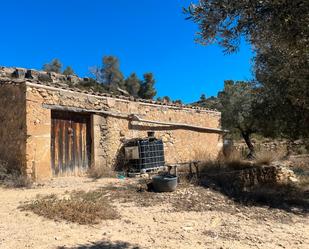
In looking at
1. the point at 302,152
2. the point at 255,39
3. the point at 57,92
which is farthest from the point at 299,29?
the point at 302,152

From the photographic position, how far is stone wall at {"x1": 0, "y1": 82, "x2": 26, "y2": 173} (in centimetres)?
860

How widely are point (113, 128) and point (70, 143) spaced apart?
1.75 metres

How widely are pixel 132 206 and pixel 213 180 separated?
3.59 metres

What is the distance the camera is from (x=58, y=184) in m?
8.32

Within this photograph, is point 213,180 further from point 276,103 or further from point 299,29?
point 299,29

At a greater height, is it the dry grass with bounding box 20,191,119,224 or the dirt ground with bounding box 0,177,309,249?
the dry grass with bounding box 20,191,119,224

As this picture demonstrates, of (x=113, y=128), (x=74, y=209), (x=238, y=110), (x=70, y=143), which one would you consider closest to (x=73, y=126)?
(x=70, y=143)

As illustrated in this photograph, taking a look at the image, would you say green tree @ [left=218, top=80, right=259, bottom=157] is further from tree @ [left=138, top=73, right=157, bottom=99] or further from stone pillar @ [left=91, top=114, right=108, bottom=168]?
tree @ [left=138, top=73, right=157, bottom=99]

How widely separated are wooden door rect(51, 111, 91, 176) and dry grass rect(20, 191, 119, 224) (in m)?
3.32

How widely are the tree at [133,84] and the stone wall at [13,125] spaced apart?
2929cm

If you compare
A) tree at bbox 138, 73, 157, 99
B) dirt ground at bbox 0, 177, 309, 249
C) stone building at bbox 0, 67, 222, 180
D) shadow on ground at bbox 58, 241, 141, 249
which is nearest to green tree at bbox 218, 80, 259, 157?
stone building at bbox 0, 67, 222, 180

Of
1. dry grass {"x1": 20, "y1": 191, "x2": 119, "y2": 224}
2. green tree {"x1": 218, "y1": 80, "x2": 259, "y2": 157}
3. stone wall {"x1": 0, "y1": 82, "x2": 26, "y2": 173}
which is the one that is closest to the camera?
dry grass {"x1": 20, "y1": 191, "x2": 119, "y2": 224}

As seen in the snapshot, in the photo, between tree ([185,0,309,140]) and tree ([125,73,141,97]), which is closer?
tree ([185,0,309,140])

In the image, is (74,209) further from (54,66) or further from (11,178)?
(54,66)
